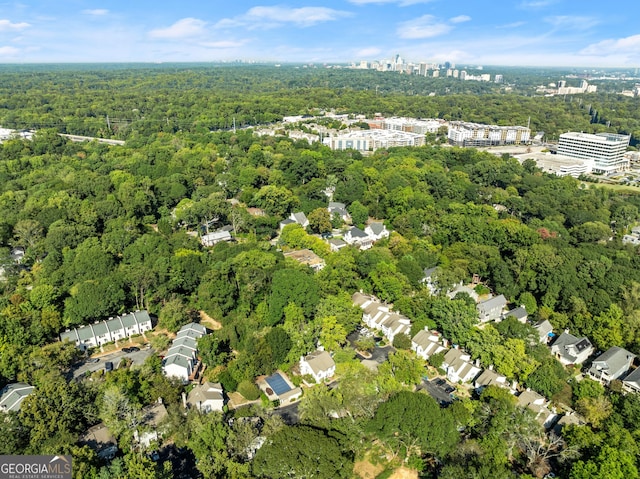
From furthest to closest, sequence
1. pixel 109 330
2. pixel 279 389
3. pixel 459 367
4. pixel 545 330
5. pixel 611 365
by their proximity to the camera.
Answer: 1. pixel 545 330
2. pixel 109 330
3. pixel 611 365
4. pixel 459 367
5. pixel 279 389

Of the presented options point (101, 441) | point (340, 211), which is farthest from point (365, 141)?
point (101, 441)

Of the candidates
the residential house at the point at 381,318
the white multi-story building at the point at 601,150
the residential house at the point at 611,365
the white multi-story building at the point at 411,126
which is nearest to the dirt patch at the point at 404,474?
the residential house at the point at 381,318

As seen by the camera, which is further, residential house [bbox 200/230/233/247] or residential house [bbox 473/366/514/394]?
residential house [bbox 200/230/233/247]

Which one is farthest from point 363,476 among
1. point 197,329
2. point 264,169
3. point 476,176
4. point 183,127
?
Result: point 183,127

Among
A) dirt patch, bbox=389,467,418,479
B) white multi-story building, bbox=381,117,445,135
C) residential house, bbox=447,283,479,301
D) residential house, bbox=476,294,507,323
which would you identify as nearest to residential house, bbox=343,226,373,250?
residential house, bbox=447,283,479,301

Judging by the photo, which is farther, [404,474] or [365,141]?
[365,141]

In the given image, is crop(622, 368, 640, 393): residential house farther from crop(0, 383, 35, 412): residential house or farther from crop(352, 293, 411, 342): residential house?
crop(0, 383, 35, 412): residential house

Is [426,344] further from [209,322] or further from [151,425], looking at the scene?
[151,425]
